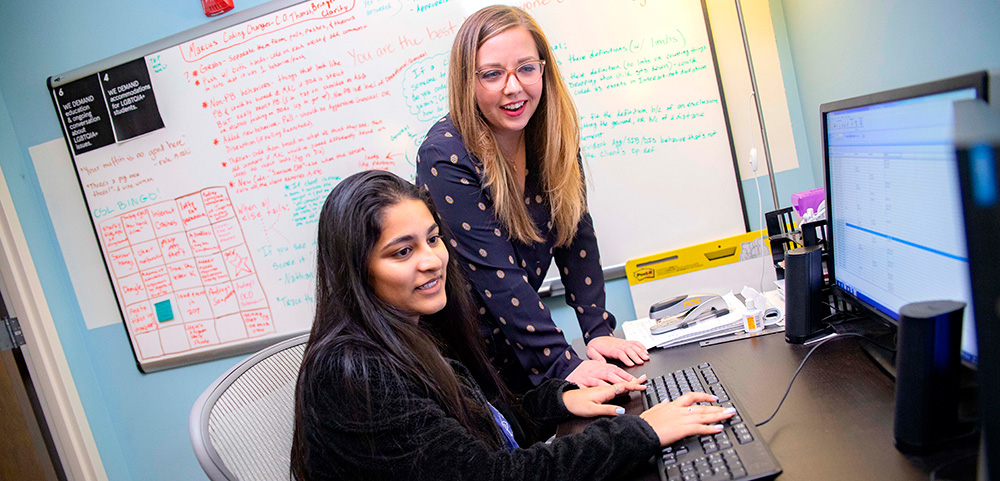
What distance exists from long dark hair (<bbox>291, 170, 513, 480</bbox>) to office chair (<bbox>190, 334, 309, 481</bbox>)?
82 mm

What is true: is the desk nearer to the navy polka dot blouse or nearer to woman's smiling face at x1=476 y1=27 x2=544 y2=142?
the navy polka dot blouse

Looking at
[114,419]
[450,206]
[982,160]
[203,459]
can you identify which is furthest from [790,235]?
[114,419]

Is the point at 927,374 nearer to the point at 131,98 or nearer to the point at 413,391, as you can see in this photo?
the point at 413,391

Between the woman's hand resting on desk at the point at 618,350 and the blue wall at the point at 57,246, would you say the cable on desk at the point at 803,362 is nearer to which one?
the woman's hand resting on desk at the point at 618,350

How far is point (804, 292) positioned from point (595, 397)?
1.28 ft

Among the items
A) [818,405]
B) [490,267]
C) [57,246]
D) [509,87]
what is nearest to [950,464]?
[818,405]

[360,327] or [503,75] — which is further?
[503,75]

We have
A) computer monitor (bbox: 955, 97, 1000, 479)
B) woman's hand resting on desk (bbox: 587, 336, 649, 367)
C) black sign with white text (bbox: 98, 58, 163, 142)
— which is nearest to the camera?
computer monitor (bbox: 955, 97, 1000, 479)

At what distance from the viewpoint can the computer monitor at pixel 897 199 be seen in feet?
2.11

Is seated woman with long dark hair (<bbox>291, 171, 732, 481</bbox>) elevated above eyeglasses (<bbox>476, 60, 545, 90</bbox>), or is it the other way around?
eyeglasses (<bbox>476, 60, 545, 90</bbox>)

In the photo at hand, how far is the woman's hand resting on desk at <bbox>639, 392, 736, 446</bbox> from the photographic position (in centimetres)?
80

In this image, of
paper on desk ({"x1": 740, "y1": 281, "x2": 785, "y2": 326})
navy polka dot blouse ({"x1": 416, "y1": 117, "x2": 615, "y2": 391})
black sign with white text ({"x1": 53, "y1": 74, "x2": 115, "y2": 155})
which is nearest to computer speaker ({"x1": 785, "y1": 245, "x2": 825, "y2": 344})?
paper on desk ({"x1": 740, "y1": 281, "x2": 785, "y2": 326})

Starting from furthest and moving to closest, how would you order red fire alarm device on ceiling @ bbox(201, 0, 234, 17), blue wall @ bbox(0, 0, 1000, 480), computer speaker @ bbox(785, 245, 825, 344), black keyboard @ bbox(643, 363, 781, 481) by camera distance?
red fire alarm device on ceiling @ bbox(201, 0, 234, 17) < blue wall @ bbox(0, 0, 1000, 480) < computer speaker @ bbox(785, 245, 825, 344) < black keyboard @ bbox(643, 363, 781, 481)

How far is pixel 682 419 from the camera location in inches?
32.3
